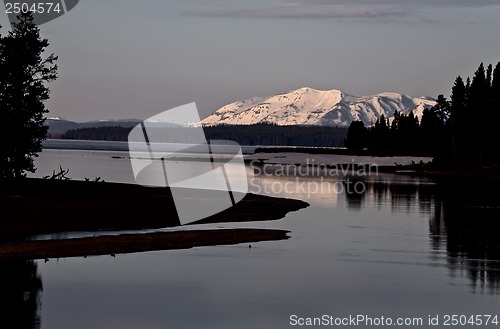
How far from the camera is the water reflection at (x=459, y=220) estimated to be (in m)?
37.8

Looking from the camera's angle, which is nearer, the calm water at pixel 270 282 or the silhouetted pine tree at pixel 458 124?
the calm water at pixel 270 282

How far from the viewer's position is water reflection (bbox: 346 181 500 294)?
124 ft

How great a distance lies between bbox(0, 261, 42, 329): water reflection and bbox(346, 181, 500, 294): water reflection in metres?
15.2

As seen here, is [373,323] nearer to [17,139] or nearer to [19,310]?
[19,310]

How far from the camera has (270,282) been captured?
33375mm

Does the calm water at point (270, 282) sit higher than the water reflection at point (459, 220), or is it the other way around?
the calm water at point (270, 282)

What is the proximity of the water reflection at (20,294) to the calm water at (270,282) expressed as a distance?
4 centimetres

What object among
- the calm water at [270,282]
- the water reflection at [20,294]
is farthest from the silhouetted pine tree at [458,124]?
the water reflection at [20,294]

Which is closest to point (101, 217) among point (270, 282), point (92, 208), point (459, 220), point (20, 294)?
point (92, 208)

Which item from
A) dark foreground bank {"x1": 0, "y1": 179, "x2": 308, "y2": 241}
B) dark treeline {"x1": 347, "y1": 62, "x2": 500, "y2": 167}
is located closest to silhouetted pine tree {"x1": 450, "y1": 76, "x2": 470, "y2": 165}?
dark treeline {"x1": 347, "y1": 62, "x2": 500, "y2": 167}

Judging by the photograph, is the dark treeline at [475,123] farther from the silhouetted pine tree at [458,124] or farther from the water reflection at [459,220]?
the water reflection at [459,220]

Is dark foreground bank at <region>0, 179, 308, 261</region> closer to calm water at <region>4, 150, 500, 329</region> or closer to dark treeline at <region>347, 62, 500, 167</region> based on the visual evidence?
calm water at <region>4, 150, 500, 329</region>

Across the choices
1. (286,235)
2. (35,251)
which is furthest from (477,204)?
(35,251)

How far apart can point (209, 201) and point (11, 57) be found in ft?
59.5
